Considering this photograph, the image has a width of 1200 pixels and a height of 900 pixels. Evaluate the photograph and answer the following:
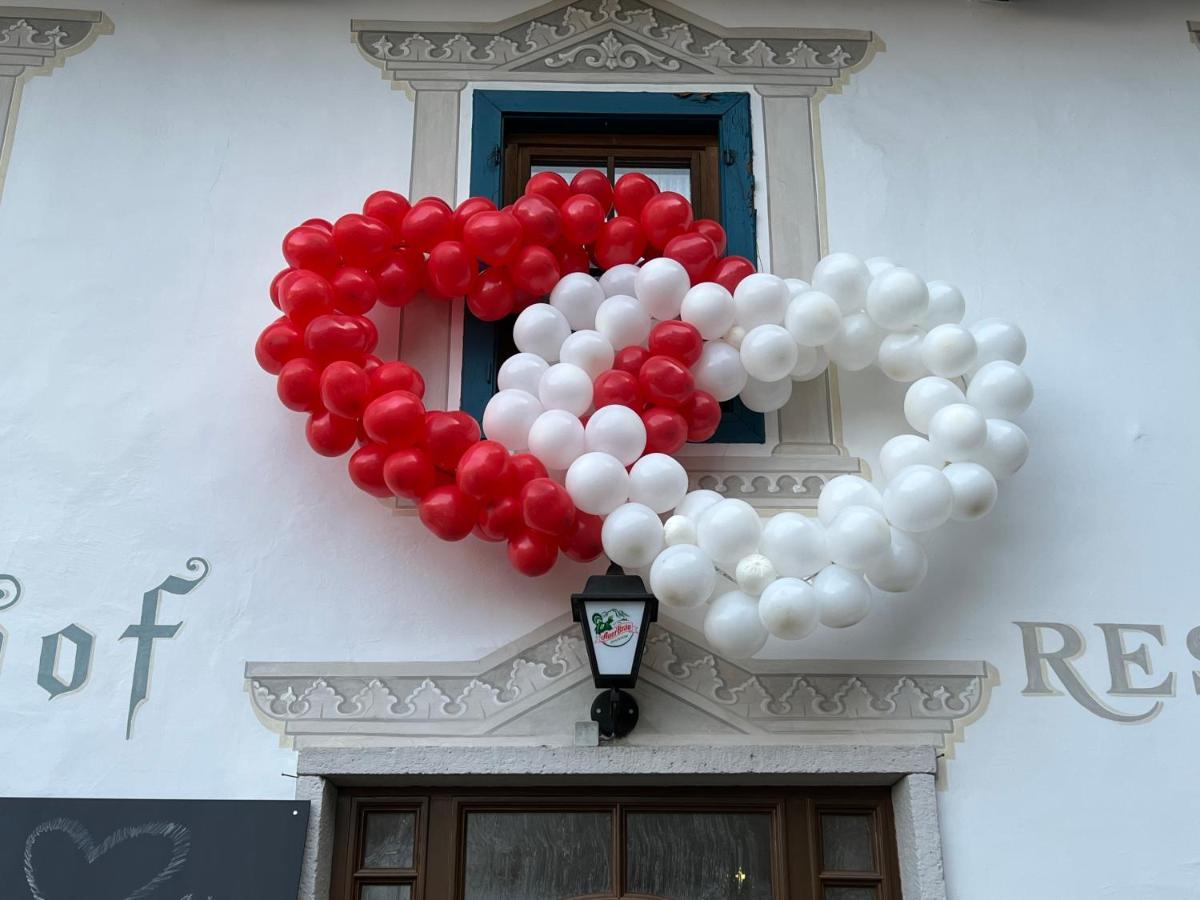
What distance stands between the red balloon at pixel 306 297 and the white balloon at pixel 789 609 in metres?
1.37

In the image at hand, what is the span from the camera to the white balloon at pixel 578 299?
3.74 m

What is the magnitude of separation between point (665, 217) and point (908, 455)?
0.91 metres

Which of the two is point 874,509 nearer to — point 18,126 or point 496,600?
point 496,600

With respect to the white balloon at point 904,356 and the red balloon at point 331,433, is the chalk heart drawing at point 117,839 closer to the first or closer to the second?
the red balloon at point 331,433

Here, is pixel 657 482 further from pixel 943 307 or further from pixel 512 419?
pixel 943 307

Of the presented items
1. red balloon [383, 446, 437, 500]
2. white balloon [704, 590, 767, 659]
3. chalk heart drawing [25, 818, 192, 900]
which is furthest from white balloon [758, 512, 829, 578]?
chalk heart drawing [25, 818, 192, 900]

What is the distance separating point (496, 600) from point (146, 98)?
6.36 ft

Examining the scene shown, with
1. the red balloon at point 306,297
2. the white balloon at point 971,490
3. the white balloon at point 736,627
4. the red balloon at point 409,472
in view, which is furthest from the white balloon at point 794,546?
the red balloon at point 306,297

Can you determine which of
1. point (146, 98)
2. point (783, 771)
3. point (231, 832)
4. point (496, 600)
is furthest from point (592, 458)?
point (146, 98)

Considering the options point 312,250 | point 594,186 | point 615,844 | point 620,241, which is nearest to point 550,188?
point 594,186

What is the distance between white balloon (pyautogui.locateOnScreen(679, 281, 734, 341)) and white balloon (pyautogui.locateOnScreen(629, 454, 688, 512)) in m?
0.39

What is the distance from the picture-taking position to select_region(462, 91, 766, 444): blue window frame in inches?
155

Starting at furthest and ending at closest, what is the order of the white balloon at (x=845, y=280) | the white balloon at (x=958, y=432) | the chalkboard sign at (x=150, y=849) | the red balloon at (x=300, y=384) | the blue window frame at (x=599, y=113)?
the blue window frame at (x=599, y=113) → the white balloon at (x=845, y=280) → the red balloon at (x=300, y=384) → the white balloon at (x=958, y=432) → the chalkboard sign at (x=150, y=849)

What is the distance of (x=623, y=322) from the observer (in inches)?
143
